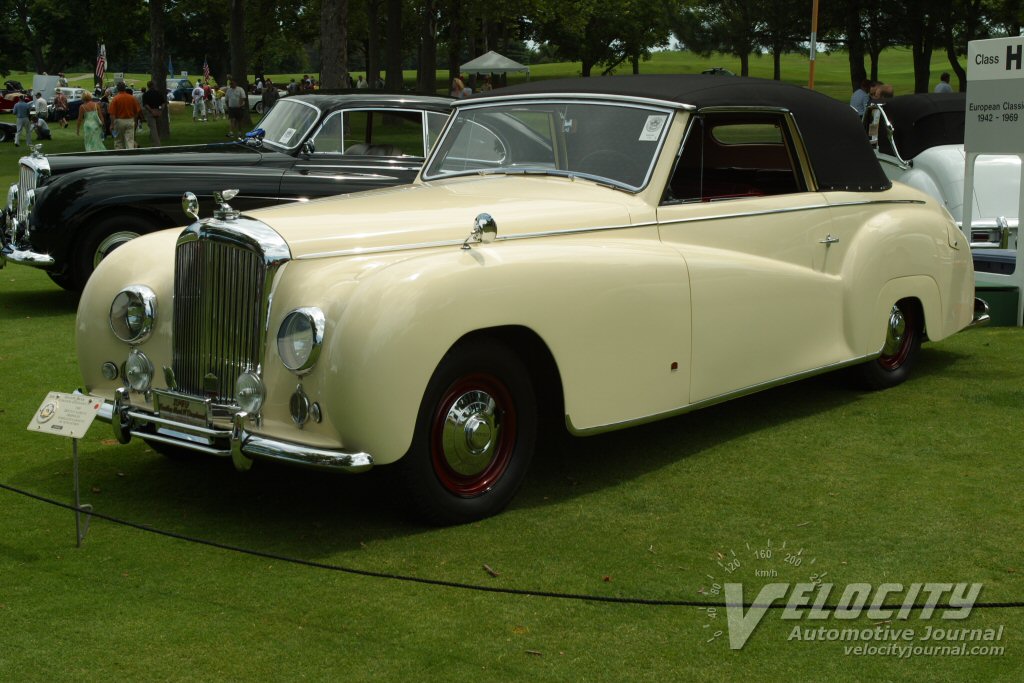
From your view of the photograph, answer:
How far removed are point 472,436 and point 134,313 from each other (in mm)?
1559

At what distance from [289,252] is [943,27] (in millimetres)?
40119

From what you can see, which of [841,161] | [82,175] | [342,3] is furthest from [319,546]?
[342,3]

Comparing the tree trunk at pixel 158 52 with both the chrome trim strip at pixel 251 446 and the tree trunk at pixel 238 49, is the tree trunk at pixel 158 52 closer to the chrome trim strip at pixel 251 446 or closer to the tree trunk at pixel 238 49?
the tree trunk at pixel 238 49

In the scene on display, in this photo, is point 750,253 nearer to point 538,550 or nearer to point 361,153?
point 538,550

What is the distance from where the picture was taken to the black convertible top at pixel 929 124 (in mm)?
12328

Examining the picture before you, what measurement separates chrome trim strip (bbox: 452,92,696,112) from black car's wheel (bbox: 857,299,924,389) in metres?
2.09

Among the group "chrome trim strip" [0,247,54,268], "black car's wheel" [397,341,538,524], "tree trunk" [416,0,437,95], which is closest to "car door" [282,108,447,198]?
"chrome trim strip" [0,247,54,268]

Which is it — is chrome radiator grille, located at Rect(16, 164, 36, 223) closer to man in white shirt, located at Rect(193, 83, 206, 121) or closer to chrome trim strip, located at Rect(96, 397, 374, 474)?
chrome trim strip, located at Rect(96, 397, 374, 474)

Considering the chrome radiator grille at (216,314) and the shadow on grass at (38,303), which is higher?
the chrome radiator grille at (216,314)

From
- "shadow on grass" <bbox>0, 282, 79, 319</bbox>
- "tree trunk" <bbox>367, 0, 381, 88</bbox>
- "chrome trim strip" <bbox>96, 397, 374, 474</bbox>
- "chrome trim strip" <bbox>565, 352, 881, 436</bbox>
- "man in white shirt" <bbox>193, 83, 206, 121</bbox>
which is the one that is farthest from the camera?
"man in white shirt" <bbox>193, 83, 206, 121</bbox>

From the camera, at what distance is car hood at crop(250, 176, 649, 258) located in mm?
4617

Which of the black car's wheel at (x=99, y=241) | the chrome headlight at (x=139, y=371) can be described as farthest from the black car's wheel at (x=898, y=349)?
the black car's wheel at (x=99, y=241)

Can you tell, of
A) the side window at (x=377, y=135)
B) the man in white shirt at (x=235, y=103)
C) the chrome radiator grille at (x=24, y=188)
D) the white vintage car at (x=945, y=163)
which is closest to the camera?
the chrome radiator grille at (x=24, y=188)

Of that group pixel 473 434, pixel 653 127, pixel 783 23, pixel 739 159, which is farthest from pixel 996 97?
pixel 783 23
